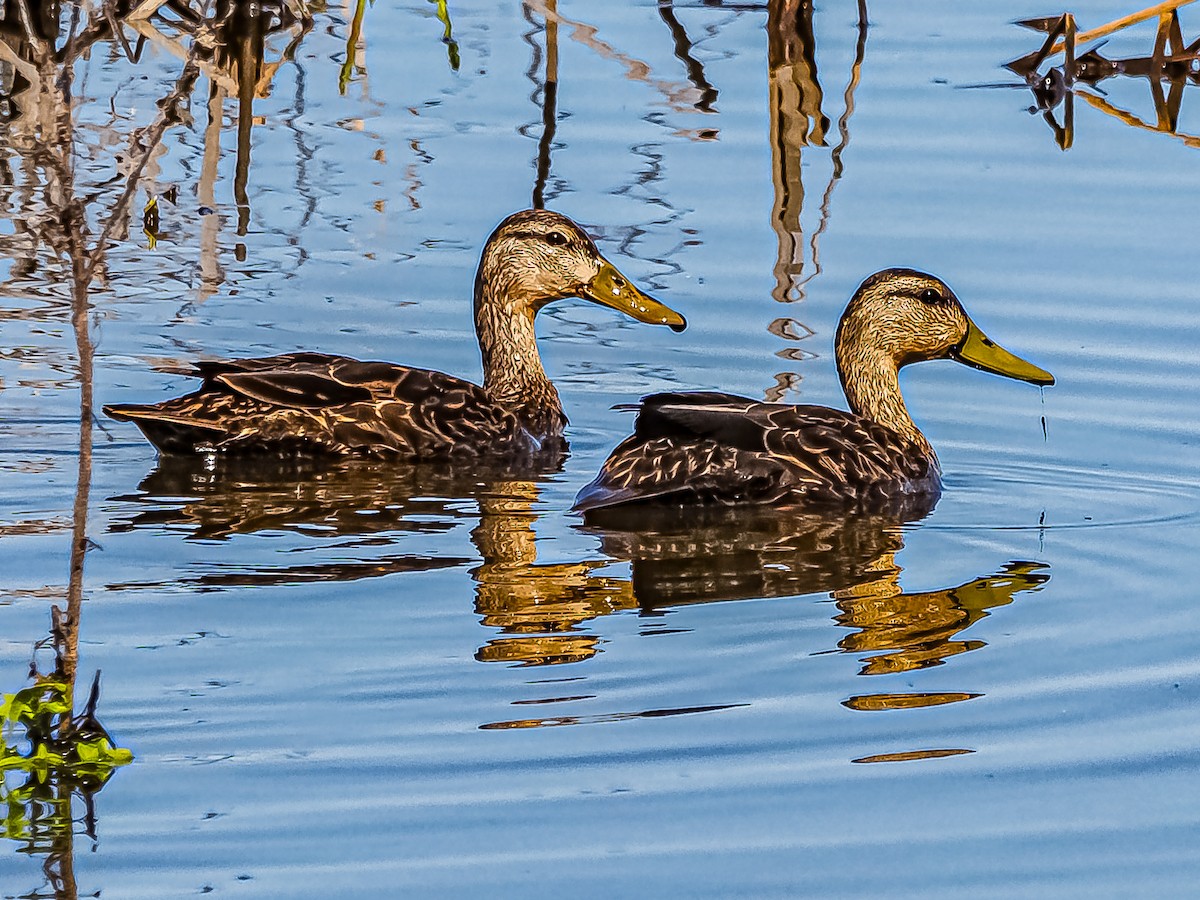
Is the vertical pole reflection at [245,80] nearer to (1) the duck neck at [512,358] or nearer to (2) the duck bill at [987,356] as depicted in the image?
(1) the duck neck at [512,358]

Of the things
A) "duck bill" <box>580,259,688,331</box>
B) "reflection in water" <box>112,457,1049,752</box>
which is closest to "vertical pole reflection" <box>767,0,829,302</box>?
"duck bill" <box>580,259,688,331</box>

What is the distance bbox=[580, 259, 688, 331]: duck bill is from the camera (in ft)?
33.3

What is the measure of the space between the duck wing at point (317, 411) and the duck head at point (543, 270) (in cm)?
89

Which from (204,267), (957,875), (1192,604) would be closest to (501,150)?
(204,267)

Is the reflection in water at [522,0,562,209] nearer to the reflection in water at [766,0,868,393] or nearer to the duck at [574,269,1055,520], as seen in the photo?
the reflection in water at [766,0,868,393]

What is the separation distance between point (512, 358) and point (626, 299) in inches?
22.3

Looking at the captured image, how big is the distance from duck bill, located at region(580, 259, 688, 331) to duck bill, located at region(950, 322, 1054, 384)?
3.92 ft

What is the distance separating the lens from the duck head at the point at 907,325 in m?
9.66

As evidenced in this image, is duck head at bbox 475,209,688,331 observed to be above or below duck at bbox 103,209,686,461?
above

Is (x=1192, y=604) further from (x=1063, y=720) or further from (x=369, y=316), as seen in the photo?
(x=369, y=316)

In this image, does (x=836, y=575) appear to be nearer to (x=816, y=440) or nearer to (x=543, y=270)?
(x=816, y=440)

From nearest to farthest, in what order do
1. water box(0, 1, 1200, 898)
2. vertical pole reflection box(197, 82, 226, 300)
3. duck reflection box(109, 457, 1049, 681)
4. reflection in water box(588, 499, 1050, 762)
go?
water box(0, 1, 1200, 898)
reflection in water box(588, 499, 1050, 762)
duck reflection box(109, 457, 1049, 681)
vertical pole reflection box(197, 82, 226, 300)

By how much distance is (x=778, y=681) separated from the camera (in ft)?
22.3

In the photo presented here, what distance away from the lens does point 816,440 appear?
29.6 feet
